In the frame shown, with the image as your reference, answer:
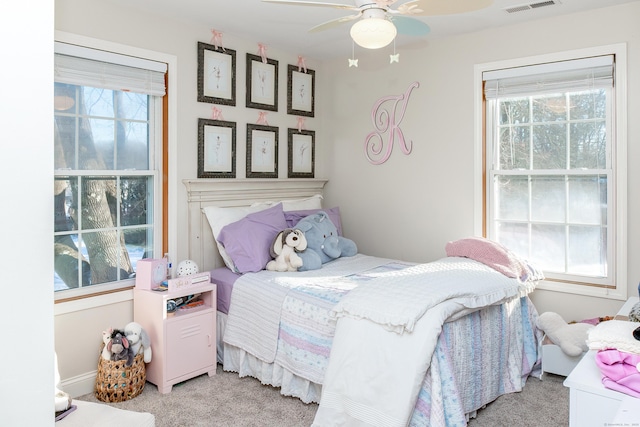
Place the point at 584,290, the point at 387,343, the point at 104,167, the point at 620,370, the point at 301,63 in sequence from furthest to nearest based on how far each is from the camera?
the point at 301,63
the point at 584,290
the point at 104,167
the point at 387,343
the point at 620,370

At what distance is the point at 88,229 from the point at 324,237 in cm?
169

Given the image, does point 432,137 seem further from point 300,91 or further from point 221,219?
point 221,219

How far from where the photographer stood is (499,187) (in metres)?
3.77

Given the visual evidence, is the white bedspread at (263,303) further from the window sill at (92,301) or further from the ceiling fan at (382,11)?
the ceiling fan at (382,11)

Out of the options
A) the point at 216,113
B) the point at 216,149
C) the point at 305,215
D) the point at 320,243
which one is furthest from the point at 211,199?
the point at 320,243

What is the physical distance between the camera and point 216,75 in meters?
3.75

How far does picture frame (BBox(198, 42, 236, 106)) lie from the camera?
3635 mm

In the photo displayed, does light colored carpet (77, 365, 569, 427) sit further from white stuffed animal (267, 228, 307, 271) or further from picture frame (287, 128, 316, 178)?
picture frame (287, 128, 316, 178)

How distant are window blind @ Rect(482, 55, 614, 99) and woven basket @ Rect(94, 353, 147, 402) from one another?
10.4 feet

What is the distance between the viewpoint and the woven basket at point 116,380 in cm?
283

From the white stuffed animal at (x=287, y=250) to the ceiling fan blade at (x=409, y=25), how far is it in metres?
1.61

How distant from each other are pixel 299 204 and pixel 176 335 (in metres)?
1.65

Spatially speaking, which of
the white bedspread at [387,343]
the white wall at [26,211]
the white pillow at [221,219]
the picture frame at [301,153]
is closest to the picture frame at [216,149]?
the white pillow at [221,219]

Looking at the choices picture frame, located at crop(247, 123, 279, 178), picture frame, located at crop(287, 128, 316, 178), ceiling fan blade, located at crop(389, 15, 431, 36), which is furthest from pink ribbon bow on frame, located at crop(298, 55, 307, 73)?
ceiling fan blade, located at crop(389, 15, 431, 36)
